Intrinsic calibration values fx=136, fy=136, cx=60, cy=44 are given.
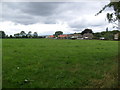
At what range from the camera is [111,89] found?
386 centimetres

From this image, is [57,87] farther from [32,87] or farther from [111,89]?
[111,89]

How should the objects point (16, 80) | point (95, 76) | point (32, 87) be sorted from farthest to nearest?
point (95, 76)
point (16, 80)
point (32, 87)

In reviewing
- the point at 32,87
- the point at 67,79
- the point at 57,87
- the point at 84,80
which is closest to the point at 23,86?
the point at 32,87

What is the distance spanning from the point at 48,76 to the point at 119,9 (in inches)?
212

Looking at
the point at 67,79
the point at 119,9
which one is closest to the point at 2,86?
the point at 67,79

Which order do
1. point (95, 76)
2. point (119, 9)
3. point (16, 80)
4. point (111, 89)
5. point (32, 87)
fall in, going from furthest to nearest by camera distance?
point (119, 9) < point (95, 76) < point (16, 80) < point (32, 87) < point (111, 89)

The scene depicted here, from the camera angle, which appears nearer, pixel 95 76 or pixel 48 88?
pixel 48 88

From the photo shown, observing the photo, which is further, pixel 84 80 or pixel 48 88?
pixel 84 80

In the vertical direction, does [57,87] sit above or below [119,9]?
below

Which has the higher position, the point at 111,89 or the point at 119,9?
the point at 119,9

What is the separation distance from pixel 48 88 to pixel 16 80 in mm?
1317

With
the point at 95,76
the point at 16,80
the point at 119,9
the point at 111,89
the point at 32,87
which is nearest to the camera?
the point at 111,89

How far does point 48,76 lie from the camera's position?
5.20 meters

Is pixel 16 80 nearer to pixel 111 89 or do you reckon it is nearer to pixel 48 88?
pixel 48 88
